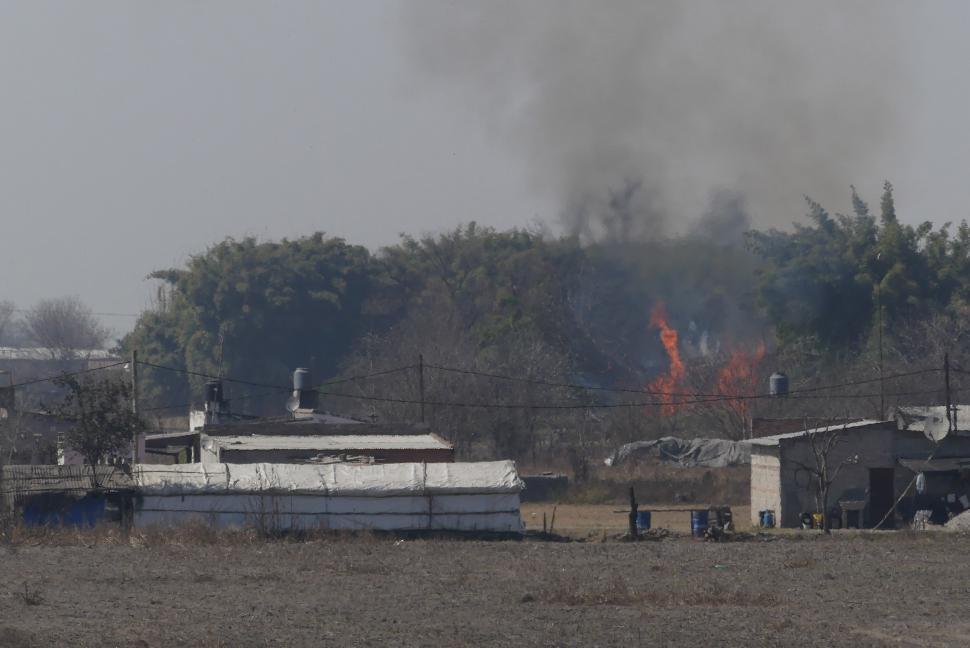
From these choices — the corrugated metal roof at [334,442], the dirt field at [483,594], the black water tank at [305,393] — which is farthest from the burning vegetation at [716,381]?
the dirt field at [483,594]

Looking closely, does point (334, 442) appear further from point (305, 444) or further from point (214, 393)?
point (214, 393)

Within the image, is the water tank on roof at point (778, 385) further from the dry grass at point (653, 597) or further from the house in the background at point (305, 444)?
the dry grass at point (653, 597)

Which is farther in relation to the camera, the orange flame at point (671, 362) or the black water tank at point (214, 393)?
the orange flame at point (671, 362)

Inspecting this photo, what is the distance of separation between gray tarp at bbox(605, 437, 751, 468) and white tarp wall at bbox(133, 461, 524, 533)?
24.7m

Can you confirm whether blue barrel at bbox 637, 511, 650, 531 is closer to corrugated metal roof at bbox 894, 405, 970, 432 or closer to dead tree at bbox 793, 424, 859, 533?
dead tree at bbox 793, 424, 859, 533

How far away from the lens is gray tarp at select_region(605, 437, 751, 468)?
54.0 meters

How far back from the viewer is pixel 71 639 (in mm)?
15141

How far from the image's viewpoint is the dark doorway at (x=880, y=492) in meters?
37.8

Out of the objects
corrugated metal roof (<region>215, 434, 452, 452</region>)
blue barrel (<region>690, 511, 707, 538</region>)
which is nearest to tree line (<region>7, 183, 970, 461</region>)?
corrugated metal roof (<region>215, 434, 452, 452</region>)

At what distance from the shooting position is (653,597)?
771 inches

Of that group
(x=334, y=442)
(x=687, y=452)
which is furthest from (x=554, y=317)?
(x=334, y=442)

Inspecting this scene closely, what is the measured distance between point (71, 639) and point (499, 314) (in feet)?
207

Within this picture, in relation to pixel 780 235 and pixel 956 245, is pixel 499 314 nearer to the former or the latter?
pixel 780 235

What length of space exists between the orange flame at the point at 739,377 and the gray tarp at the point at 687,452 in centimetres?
479
